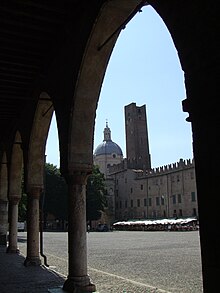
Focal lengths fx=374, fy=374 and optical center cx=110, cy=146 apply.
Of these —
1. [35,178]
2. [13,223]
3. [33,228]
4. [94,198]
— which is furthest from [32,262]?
[94,198]

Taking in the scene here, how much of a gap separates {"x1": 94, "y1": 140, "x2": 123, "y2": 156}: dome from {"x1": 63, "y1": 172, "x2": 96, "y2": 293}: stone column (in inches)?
3464

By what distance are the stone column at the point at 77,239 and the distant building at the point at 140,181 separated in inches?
2090

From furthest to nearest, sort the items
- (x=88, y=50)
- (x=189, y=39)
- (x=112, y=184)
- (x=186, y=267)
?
(x=112, y=184), (x=186, y=267), (x=88, y=50), (x=189, y=39)

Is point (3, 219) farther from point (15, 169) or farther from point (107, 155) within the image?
point (107, 155)

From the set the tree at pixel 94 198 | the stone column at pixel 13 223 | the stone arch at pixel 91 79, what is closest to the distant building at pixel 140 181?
the tree at pixel 94 198

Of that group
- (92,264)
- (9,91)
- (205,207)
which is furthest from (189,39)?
(92,264)

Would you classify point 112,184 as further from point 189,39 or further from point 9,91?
point 189,39

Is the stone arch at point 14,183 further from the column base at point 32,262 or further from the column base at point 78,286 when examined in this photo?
the column base at point 78,286

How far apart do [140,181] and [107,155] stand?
2204cm

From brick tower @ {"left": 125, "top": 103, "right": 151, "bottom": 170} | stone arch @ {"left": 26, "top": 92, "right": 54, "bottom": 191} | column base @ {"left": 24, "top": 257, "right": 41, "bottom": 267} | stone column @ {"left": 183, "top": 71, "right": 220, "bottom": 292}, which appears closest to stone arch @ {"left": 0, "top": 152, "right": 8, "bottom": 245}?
stone arch @ {"left": 26, "top": 92, "right": 54, "bottom": 191}

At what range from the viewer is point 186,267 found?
11.3 metres

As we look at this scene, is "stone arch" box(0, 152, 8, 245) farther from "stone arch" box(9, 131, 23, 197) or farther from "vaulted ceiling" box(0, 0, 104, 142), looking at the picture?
"vaulted ceiling" box(0, 0, 104, 142)

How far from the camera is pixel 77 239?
7219mm

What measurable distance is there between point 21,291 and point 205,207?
5.32 metres
